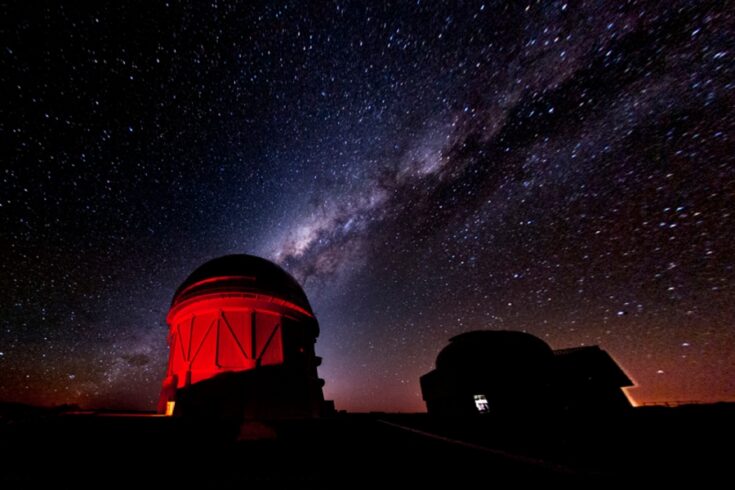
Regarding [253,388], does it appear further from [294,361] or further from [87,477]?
[87,477]

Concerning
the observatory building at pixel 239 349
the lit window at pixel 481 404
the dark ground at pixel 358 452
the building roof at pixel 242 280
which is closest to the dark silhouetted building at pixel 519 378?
the lit window at pixel 481 404

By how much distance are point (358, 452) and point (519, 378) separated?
53.2ft

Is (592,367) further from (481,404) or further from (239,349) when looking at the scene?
(239,349)

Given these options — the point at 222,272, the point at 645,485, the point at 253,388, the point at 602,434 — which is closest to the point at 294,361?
the point at 253,388

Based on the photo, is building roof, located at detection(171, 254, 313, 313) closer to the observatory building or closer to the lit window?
the observatory building

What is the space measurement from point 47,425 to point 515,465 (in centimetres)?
748

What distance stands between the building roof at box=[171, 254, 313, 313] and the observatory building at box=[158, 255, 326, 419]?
0.04 m

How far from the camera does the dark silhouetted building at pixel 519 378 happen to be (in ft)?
53.9

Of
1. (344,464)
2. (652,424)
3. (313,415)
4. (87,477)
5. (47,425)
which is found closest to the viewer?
(87,477)

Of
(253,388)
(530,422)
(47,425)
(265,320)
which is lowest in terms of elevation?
(530,422)

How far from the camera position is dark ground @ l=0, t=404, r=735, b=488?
236 centimetres

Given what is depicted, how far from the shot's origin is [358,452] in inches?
167

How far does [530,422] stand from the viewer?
6.98 meters

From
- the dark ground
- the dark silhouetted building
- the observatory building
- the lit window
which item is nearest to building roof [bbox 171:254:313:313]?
the observatory building
